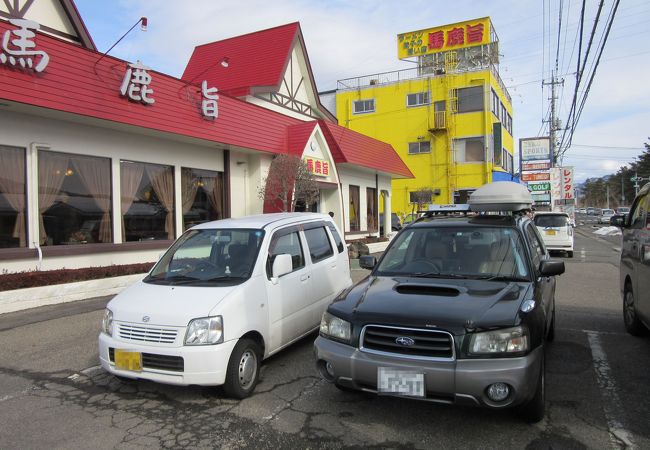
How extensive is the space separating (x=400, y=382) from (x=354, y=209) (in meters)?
17.4

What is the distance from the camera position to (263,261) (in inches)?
191

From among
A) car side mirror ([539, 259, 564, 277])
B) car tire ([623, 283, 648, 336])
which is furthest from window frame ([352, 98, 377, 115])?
car side mirror ([539, 259, 564, 277])

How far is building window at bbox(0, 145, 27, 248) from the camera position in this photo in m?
8.81

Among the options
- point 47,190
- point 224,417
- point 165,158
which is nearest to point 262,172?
point 165,158

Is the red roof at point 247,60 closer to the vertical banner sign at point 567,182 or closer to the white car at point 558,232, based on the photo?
the white car at point 558,232

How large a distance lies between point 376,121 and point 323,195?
22.5 meters

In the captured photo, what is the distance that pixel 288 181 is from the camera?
43.8 feet

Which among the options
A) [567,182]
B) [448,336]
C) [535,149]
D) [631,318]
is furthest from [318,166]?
[567,182]

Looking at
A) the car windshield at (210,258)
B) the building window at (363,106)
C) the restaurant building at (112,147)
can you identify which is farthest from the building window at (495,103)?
the car windshield at (210,258)

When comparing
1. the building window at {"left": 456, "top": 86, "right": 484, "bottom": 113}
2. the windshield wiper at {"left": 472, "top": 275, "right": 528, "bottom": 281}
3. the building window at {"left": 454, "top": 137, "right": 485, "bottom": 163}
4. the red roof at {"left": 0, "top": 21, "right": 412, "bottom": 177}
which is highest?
the building window at {"left": 456, "top": 86, "right": 484, "bottom": 113}

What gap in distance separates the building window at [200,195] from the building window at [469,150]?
1022 inches

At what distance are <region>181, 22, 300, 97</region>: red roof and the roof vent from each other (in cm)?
1168

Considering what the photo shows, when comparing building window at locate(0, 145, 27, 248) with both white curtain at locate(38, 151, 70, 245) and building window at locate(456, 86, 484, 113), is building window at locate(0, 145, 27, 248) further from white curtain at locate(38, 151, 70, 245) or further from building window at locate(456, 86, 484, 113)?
building window at locate(456, 86, 484, 113)

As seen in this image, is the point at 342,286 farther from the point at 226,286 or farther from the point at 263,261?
the point at 226,286
